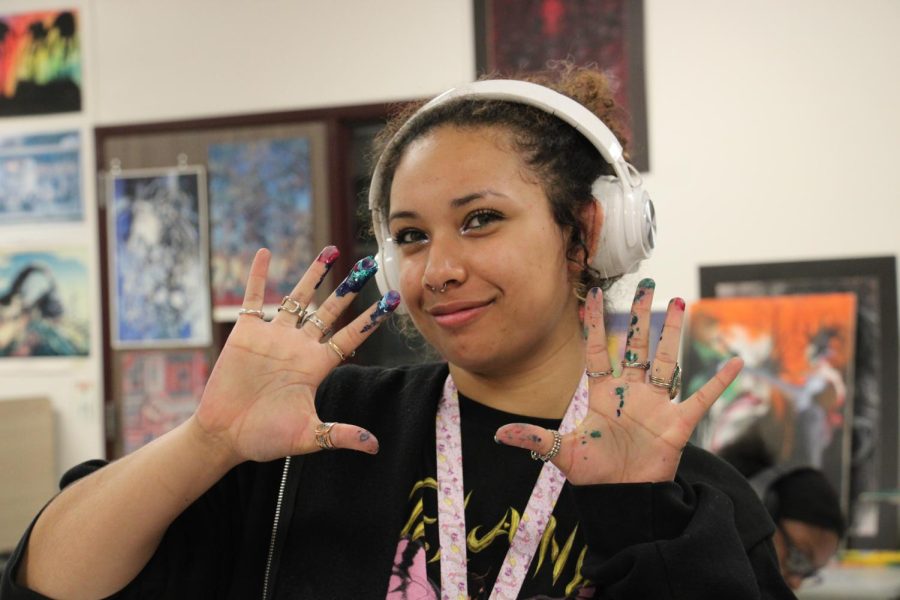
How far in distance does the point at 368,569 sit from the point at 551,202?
557 mm

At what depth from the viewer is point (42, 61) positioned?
4.30 meters

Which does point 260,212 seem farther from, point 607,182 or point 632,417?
point 632,417

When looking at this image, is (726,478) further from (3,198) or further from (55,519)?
(3,198)

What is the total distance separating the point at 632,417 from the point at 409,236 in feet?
1.37

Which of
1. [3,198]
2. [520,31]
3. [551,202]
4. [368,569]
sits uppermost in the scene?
[520,31]

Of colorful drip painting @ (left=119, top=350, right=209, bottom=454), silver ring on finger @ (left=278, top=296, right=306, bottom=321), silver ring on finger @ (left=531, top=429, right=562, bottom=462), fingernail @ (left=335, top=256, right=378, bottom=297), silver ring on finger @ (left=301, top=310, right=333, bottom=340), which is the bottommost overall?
colorful drip painting @ (left=119, top=350, right=209, bottom=454)

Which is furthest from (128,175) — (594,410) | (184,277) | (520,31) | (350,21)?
→ (594,410)

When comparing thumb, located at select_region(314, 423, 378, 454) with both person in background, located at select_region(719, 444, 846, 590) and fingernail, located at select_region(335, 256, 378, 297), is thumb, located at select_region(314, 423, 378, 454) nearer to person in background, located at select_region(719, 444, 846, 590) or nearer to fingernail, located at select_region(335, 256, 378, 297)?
fingernail, located at select_region(335, 256, 378, 297)

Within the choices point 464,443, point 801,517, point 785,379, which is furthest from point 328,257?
point 785,379

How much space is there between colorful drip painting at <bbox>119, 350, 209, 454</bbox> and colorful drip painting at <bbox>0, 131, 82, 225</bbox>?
2.43ft

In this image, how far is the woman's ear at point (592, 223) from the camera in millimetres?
1396

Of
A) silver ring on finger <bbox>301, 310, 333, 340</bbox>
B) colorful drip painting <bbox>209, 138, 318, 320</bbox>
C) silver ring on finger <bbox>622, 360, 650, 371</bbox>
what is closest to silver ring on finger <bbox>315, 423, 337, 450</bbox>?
silver ring on finger <bbox>301, 310, 333, 340</bbox>

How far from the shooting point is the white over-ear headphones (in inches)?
53.9

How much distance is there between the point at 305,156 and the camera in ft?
13.1
